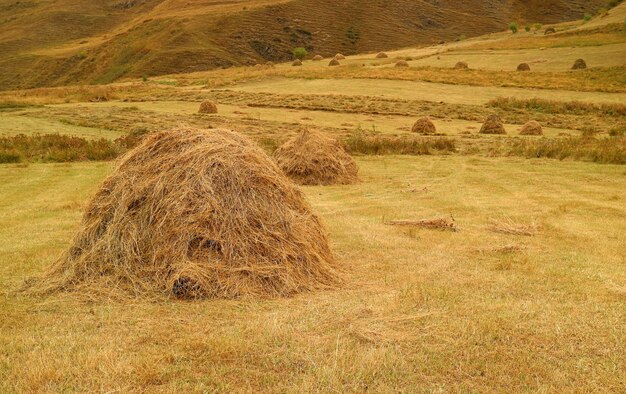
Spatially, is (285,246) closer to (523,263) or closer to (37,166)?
(523,263)

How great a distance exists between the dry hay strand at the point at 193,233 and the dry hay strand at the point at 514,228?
4925mm

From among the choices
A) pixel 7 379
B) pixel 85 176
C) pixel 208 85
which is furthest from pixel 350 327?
pixel 208 85

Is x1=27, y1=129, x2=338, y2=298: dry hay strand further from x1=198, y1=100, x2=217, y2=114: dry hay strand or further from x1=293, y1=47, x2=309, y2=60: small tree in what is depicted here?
x1=293, y1=47, x2=309, y2=60: small tree

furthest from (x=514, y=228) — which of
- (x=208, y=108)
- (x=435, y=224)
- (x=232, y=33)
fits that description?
(x=232, y=33)

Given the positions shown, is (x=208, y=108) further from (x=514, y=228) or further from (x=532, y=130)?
(x=514, y=228)

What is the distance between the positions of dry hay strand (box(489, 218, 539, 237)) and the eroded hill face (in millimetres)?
103653

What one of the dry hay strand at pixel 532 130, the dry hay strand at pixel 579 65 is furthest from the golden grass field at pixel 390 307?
the dry hay strand at pixel 579 65

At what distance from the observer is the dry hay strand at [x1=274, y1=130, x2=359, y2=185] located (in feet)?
75.4

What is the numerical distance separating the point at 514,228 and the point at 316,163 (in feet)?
34.6

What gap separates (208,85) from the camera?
69875 millimetres

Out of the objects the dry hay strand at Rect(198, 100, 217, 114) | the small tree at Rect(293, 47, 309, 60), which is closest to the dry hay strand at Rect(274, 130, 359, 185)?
the dry hay strand at Rect(198, 100, 217, 114)

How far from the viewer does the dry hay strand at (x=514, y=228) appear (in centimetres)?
1355

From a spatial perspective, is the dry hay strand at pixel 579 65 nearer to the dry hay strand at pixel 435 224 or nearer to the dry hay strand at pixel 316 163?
the dry hay strand at pixel 316 163

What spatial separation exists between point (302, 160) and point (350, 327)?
15767 millimetres
